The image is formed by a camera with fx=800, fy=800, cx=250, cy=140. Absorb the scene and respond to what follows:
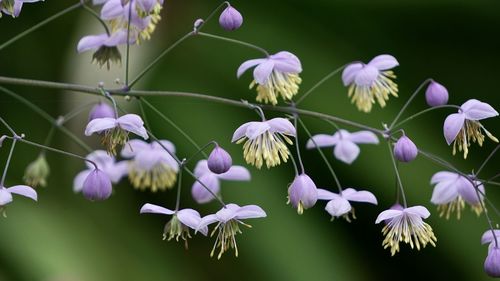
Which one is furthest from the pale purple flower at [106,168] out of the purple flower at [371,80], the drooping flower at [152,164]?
the purple flower at [371,80]

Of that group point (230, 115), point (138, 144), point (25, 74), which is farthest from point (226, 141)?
point (138, 144)

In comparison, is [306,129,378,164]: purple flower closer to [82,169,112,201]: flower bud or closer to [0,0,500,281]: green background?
[82,169,112,201]: flower bud

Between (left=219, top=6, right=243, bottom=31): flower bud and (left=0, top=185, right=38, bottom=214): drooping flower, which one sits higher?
(left=219, top=6, right=243, bottom=31): flower bud

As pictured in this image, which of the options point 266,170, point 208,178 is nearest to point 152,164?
point 208,178

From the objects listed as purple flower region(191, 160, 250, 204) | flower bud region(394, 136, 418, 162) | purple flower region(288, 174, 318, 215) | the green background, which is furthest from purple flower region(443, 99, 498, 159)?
the green background

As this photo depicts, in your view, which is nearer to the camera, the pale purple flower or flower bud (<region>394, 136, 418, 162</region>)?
flower bud (<region>394, 136, 418, 162</region>)

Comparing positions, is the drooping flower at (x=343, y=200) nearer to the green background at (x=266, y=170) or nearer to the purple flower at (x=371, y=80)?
the purple flower at (x=371, y=80)
